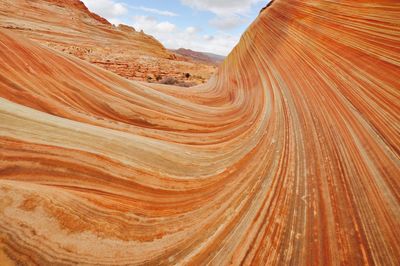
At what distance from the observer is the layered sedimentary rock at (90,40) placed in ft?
40.3

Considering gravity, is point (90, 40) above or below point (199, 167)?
above

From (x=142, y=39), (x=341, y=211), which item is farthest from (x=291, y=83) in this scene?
(x=142, y=39)

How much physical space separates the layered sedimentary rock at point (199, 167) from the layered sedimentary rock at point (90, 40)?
8042mm

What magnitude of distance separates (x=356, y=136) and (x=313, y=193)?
776 millimetres

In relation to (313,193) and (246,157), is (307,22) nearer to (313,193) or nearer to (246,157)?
(246,157)

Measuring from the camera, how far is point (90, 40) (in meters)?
17.5

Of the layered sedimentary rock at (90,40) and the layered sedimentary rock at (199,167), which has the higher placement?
the layered sedimentary rock at (90,40)

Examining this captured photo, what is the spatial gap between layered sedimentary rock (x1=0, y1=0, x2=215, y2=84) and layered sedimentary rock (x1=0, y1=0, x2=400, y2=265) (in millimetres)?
8042

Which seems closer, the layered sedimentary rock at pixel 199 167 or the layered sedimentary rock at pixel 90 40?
the layered sedimentary rock at pixel 199 167

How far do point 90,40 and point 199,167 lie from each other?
59.4ft

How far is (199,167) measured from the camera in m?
2.24

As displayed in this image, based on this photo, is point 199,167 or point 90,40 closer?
point 199,167

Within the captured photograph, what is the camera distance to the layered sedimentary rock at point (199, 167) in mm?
1365

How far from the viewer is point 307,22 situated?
4.94 meters
